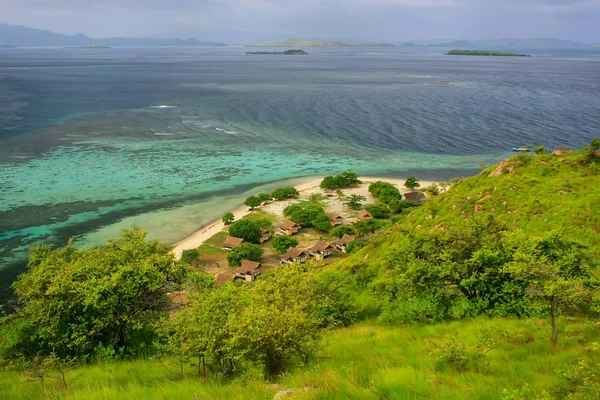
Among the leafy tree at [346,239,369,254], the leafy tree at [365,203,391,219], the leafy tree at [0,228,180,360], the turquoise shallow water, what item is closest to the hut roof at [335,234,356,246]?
the leafy tree at [346,239,369,254]

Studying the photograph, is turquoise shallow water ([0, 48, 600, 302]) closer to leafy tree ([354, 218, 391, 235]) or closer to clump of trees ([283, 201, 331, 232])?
clump of trees ([283, 201, 331, 232])

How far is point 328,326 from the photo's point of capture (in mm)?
16141

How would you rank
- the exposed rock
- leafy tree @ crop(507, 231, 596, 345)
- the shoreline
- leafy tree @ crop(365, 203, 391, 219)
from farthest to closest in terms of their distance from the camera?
leafy tree @ crop(365, 203, 391, 219) < the shoreline < the exposed rock < leafy tree @ crop(507, 231, 596, 345)

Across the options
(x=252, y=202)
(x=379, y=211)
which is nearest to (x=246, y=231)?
(x=252, y=202)

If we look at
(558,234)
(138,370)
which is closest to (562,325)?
(558,234)

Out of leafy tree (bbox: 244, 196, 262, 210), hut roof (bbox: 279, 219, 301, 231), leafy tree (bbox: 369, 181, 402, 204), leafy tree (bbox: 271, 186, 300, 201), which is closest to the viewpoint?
hut roof (bbox: 279, 219, 301, 231)

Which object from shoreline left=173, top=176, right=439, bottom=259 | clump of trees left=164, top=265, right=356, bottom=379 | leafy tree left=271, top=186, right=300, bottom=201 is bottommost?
shoreline left=173, top=176, right=439, bottom=259

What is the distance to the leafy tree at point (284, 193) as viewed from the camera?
2534 inches

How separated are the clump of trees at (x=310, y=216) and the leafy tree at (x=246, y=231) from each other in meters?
6.67

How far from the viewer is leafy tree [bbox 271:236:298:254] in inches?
1892

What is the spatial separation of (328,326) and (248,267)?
28.0m

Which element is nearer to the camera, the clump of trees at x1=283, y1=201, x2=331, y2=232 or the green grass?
the green grass

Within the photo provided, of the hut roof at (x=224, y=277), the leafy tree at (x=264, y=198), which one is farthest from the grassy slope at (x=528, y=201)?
the leafy tree at (x=264, y=198)

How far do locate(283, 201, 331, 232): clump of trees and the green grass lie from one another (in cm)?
3588
